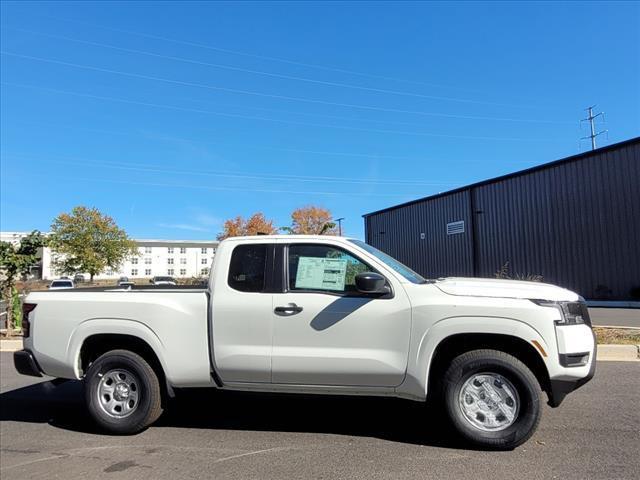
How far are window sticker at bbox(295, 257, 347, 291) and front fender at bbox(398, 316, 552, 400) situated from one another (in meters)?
0.93

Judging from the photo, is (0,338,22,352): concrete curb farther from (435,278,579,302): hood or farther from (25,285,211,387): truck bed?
(435,278,579,302): hood

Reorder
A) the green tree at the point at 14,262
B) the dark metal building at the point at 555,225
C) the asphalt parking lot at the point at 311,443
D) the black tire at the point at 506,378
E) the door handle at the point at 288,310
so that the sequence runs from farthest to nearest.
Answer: the dark metal building at the point at 555,225 < the green tree at the point at 14,262 < the door handle at the point at 288,310 < the black tire at the point at 506,378 < the asphalt parking lot at the point at 311,443

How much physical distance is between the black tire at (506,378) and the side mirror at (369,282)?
95cm

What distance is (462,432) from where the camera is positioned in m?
4.36

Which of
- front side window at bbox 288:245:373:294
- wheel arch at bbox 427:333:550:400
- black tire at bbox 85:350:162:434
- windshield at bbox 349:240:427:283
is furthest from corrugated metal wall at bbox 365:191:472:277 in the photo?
black tire at bbox 85:350:162:434

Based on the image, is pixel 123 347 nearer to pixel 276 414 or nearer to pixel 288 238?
pixel 276 414

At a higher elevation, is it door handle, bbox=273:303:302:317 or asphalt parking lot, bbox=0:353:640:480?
door handle, bbox=273:303:302:317

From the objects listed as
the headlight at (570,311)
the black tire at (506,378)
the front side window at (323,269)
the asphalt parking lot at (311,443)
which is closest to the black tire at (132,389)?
the asphalt parking lot at (311,443)

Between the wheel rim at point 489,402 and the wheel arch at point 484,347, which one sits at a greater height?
the wheel arch at point 484,347

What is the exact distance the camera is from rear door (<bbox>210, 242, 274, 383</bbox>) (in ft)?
15.6

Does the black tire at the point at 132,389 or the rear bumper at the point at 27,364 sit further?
A: the rear bumper at the point at 27,364

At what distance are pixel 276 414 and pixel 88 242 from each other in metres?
64.3

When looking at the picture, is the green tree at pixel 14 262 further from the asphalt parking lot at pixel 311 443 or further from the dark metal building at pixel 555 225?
the dark metal building at pixel 555 225

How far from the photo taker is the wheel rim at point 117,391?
505 centimetres
